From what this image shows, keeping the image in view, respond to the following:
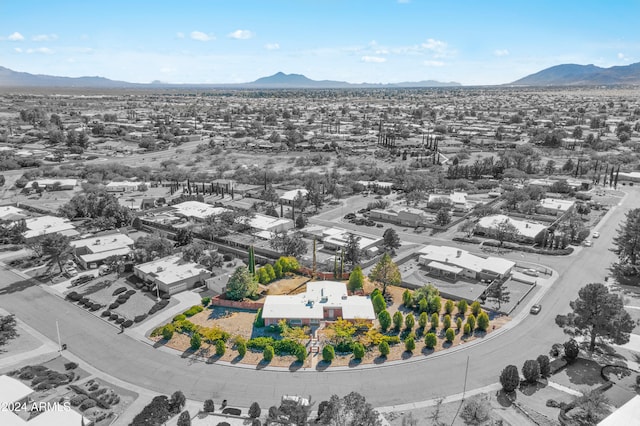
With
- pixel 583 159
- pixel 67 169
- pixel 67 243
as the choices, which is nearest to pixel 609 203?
pixel 583 159

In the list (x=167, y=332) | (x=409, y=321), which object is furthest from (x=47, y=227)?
(x=409, y=321)

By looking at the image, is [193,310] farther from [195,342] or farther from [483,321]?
[483,321]

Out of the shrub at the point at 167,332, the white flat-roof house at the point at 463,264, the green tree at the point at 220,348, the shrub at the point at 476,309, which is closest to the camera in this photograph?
the green tree at the point at 220,348

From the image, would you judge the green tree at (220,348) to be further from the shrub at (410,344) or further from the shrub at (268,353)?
the shrub at (410,344)

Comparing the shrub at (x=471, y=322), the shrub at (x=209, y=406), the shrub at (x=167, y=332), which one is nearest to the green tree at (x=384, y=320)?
the shrub at (x=471, y=322)

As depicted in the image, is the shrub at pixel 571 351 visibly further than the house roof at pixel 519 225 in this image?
No

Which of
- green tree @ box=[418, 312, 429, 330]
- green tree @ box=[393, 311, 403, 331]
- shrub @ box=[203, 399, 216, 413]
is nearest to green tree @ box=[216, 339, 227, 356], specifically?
shrub @ box=[203, 399, 216, 413]

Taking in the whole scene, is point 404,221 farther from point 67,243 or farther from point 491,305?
point 67,243
